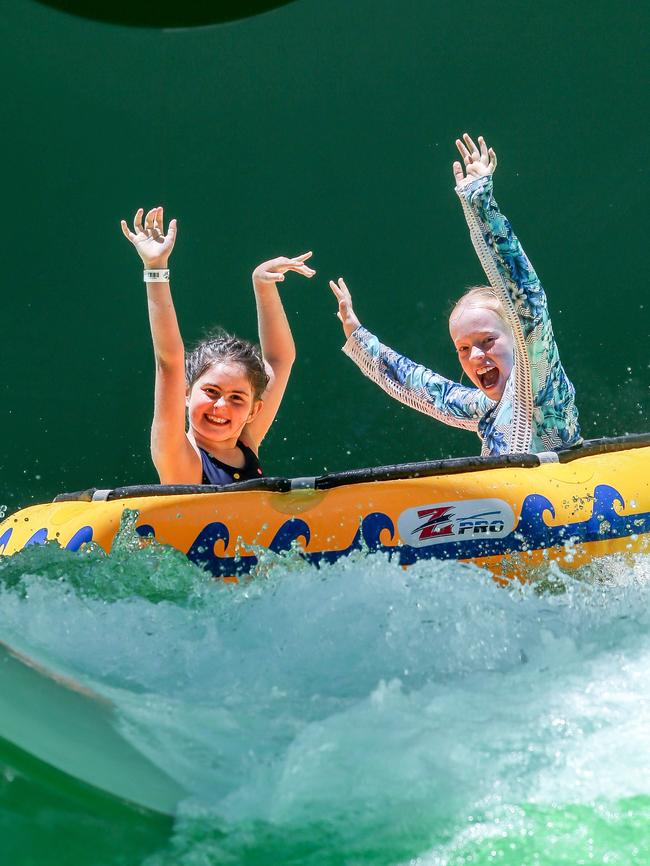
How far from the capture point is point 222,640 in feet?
5.33

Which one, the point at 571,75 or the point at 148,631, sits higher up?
the point at 571,75

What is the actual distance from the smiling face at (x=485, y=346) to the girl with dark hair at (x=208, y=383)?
0.49 m

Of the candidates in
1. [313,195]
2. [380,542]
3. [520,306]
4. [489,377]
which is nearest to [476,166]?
[520,306]

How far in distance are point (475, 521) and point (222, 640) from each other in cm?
67

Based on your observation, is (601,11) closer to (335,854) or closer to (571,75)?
(571,75)

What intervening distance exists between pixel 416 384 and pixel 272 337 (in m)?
0.52

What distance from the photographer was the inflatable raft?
6.70 ft

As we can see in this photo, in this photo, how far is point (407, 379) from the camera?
3092 mm

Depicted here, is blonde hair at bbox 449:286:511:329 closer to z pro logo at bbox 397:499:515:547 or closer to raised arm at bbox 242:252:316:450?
raised arm at bbox 242:252:316:450

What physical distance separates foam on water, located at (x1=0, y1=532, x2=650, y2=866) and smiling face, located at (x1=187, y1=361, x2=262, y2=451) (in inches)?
21.7

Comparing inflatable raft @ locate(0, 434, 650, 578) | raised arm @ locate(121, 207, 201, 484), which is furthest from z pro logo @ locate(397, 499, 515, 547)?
raised arm @ locate(121, 207, 201, 484)

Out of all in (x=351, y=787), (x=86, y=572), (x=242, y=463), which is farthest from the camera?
(x=242, y=463)

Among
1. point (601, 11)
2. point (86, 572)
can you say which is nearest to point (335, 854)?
point (86, 572)

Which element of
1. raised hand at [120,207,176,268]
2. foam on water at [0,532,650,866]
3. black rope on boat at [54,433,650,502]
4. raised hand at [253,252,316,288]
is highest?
raised hand at [253,252,316,288]
